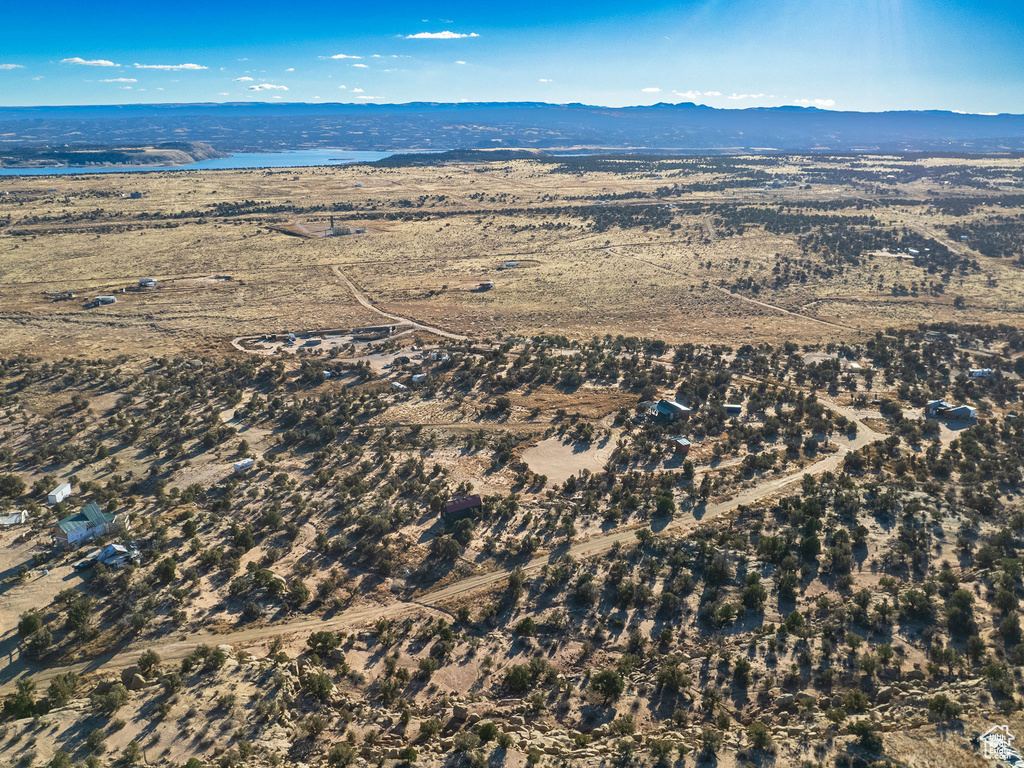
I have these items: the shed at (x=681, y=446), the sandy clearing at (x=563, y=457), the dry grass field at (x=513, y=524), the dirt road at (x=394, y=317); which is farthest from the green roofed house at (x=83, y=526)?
the dirt road at (x=394, y=317)

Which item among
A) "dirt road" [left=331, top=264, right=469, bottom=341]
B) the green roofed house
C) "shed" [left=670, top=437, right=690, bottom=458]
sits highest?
"dirt road" [left=331, top=264, right=469, bottom=341]

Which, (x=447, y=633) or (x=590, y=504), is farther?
(x=590, y=504)

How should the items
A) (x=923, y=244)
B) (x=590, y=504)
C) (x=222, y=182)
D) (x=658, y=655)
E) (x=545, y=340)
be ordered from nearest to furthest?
1. (x=658, y=655)
2. (x=590, y=504)
3. (x=545, y=340)
4. (x=923, y=244)
5. (x=222, y=182)

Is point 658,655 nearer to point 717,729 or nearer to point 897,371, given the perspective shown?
point 717,729

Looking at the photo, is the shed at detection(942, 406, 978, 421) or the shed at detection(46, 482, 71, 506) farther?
the shed at detection(942, 406, 978, 421)

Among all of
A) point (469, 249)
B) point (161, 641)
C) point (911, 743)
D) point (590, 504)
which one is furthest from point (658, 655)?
point (469, 249)

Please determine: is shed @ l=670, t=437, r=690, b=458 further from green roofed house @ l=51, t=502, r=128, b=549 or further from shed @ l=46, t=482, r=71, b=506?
shed @ l=46, t=482, r=71, b=506

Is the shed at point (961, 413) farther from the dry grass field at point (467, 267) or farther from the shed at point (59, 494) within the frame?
the shed at point (59, 494)

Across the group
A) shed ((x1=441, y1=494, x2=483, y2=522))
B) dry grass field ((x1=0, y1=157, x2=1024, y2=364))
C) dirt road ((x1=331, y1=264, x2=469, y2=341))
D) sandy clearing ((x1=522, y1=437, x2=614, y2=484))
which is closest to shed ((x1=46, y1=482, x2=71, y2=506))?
shed ((x1=441, y1=494, x2=483, y2=522))
